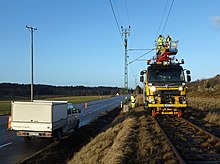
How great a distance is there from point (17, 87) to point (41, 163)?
185 m

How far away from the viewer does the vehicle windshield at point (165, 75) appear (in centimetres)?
1967

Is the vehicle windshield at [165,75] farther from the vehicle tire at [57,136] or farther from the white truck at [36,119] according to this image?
the vehicle tire at [57,136]

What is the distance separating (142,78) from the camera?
2100 cm

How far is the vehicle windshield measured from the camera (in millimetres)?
19672

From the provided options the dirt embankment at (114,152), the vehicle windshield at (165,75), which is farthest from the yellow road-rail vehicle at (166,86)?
the dirt embankment at (114,152)

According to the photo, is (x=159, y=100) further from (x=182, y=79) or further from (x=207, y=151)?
(x=207, y=151)

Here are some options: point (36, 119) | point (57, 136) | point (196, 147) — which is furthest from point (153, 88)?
point (196, 147)

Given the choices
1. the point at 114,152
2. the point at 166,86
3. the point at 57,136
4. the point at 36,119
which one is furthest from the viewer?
the point at 166,86

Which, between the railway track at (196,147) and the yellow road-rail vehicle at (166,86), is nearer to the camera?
the railway track at (196,147)

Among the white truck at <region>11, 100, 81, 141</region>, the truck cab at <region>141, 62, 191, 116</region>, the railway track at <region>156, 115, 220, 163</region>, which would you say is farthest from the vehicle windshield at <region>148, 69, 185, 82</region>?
the white truck at <region>11, 100, 81, 141</region>

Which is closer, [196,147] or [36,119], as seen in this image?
[196,147]

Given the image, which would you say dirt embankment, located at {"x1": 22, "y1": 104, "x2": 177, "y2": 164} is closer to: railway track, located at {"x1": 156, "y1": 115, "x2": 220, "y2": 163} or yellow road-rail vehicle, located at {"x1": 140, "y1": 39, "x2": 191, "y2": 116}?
railway track, located at {"x1": 156, "y1": 115, "x2": 220, "y2": 163}

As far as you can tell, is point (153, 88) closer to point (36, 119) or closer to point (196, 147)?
point (36, 119)

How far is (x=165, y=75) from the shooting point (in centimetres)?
1984
